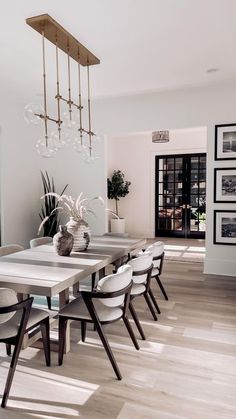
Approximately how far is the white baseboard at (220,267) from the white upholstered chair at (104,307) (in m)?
2.86

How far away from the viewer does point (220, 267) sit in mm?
4793

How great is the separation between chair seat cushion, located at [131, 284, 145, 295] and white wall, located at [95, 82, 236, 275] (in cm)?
238

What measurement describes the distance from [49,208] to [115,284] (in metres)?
3.75

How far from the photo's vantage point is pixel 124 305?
92.4 inches

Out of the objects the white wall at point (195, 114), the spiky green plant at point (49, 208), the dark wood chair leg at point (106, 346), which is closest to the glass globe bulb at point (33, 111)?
the dark wood chair leg at point (106, 346)

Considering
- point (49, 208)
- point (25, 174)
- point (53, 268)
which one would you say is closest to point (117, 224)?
point (49, 208)

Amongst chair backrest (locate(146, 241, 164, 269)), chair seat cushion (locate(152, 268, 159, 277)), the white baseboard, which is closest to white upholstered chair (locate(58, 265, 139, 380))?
chair backrest (locate(146, 241, 164, 269))

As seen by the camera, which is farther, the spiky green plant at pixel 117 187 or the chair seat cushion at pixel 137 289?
the spiky green plant at pixel 117 187

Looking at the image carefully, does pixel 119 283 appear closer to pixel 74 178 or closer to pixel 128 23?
pixel 128 23

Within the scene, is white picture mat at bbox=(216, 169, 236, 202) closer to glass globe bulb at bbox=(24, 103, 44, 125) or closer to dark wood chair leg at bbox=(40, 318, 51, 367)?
glass globe bulb at bbox=(24, 103, 44, 125)

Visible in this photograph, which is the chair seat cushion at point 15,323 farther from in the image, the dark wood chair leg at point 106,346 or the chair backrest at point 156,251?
the chair backrest at point 156,251

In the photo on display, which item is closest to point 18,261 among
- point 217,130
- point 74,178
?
point 74,178

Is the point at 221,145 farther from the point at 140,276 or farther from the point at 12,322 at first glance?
the point at 12,322

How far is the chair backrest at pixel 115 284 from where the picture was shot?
2.15 metres
